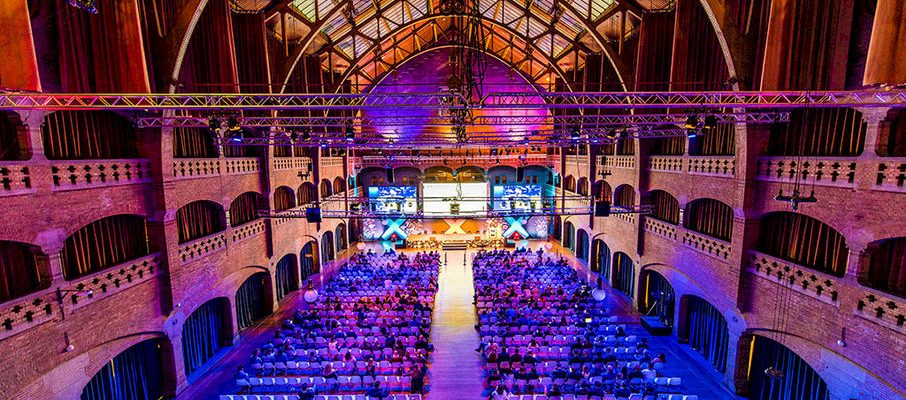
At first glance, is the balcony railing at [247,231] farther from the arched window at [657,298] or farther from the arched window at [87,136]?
the arched window at [657,298]

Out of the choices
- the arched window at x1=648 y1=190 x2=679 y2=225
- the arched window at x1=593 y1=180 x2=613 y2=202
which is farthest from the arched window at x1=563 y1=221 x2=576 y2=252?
the arched window at x1=648 y1=190 x2=679 y2=225

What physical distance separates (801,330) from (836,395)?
1.64m

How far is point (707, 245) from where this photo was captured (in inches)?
588

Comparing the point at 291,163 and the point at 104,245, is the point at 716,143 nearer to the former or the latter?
the point at 291,163

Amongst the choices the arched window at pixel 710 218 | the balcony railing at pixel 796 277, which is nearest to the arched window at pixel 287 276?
the arched window at pixel 710 218

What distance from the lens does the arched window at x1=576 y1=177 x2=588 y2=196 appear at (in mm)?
26953

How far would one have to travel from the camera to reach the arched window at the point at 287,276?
856 inches

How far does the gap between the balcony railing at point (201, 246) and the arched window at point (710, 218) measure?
17.9m

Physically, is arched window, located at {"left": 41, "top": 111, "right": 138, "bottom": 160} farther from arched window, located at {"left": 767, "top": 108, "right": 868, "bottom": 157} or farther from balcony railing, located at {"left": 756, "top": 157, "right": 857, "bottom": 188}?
arched window, located at {"left": 767, "top": 108, "right": 868, "bottom": 157}

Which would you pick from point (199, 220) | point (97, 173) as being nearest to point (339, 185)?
point (199, 220)

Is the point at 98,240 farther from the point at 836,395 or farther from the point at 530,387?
the point at 836,395

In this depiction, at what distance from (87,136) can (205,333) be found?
8092 millimetres

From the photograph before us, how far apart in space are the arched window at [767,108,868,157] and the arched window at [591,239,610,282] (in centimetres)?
1312

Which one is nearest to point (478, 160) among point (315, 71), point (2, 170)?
point (315, 71)
